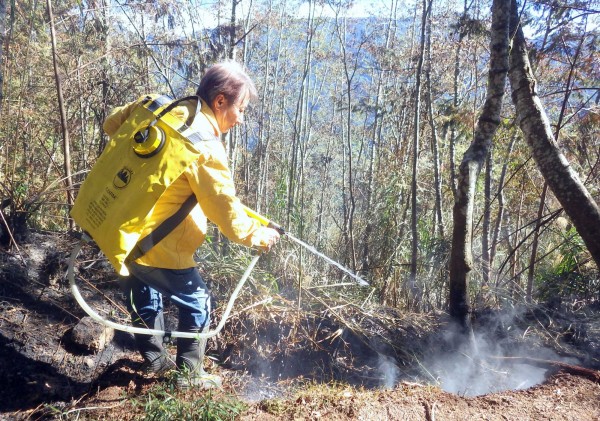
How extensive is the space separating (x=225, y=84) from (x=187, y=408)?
1658 millimetres

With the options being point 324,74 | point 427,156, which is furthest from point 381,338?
point 324,74

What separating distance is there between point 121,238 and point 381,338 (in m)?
2.59

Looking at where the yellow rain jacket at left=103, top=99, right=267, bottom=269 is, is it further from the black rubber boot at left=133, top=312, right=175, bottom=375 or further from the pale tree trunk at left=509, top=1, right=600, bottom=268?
the pale tree trunk at left=509, top=1, right=600, bottom=268

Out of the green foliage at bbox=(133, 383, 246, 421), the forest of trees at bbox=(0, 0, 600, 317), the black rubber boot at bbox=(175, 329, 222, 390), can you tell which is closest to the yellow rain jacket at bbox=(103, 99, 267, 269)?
the black rubber boot at bbox=(175, 329, 222, 390)

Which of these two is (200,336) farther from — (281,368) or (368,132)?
(368,132)

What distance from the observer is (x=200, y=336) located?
251 centimetres

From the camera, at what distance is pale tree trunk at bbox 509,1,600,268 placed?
3.80 metres

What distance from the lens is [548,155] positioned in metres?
3.92

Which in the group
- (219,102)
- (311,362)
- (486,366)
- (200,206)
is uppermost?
(219,102)

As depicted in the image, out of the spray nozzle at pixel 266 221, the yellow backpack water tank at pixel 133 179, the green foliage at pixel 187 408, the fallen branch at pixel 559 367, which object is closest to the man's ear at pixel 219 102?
the yellow backpack water tank at pixel 133 179

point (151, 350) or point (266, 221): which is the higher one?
point (266, 221)

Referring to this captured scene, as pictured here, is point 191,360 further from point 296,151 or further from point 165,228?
point 296,151

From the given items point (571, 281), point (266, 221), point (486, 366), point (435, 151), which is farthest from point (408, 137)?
point (266, 221)

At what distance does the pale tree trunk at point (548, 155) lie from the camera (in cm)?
380
